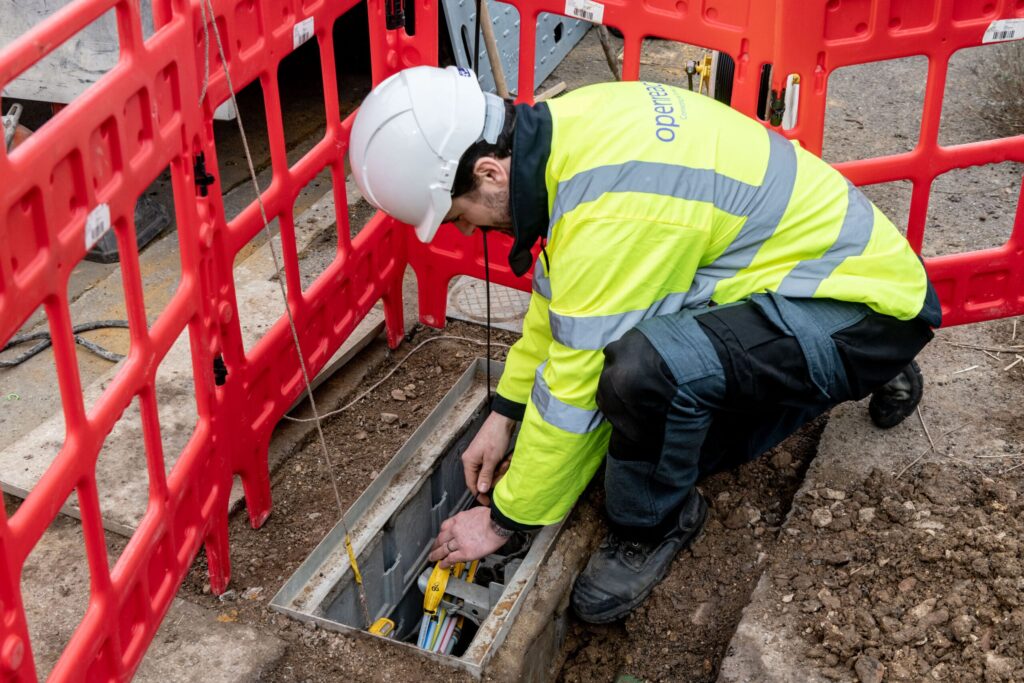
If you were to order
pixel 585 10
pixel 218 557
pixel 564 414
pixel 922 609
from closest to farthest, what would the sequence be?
pixel 564 414 < pixel 922 609 < pixel 218 557 < pixel 585 10

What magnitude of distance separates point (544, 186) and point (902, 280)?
0.97m

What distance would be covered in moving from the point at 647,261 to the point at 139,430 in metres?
1.78

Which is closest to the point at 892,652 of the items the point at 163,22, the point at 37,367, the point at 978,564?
the point at 978,564

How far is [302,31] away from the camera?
10.4 ft

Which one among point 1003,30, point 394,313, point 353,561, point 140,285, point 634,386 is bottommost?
point 353,561

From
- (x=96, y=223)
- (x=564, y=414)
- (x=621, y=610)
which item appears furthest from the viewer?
(x=621, y=610)

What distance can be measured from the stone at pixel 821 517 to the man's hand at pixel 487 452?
2.94 ft

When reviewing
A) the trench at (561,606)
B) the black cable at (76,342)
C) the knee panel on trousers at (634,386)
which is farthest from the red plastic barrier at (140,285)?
the black cable at (76,342)

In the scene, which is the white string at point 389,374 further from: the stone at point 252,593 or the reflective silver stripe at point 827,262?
the reflective silver stripe at point 827,262

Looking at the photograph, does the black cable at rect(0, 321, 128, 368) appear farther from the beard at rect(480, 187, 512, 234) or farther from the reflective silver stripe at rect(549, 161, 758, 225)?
the reflective silver stripe at rect(549, 161, 758, 225)

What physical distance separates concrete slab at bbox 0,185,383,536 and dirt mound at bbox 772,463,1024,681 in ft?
5.39

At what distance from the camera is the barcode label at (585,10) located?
3.44m

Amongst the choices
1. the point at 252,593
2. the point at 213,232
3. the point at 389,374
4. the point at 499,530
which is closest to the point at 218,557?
the point at 252,593

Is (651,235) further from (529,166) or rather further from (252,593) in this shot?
(252,593)
